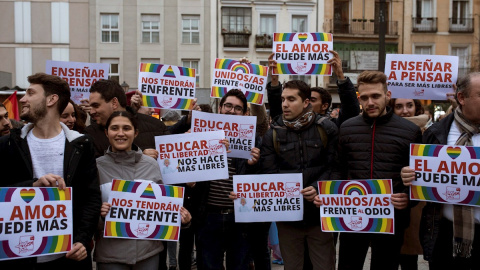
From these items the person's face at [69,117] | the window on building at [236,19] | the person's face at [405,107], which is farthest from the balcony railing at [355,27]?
the person's face at [69,117]

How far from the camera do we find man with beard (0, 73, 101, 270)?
342cm

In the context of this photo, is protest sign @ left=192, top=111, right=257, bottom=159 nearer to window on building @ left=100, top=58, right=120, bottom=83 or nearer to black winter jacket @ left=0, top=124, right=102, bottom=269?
black winter jacket @ left=0, top=124, right=102, bottom=269

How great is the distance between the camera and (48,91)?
11.7 feet

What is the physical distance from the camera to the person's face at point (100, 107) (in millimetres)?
4480

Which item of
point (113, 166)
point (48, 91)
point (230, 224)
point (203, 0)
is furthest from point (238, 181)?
point (203, 0)

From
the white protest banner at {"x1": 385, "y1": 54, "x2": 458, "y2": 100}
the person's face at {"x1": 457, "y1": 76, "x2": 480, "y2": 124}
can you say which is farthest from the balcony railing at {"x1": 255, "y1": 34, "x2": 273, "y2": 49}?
the person's face at {"x1": 457, "y1": 76, "x2": 480, "y2": 124}

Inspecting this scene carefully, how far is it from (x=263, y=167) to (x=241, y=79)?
66.4 inches

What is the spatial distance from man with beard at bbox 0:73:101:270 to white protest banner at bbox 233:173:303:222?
138cm

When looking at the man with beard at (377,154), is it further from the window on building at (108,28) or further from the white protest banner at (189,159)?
the window on building at (108,28)

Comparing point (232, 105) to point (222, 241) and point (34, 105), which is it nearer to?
point (222, 241)

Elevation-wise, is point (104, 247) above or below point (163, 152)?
below

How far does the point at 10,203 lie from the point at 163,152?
63.7 inches

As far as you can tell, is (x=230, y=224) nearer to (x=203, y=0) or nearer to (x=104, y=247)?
(x=104, y=247)

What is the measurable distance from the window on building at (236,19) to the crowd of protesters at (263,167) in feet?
89.2
